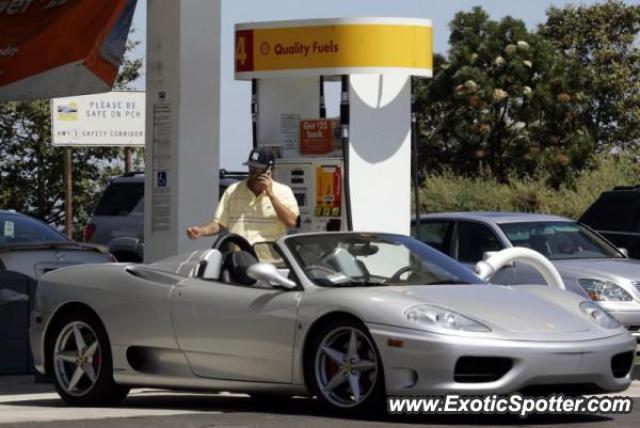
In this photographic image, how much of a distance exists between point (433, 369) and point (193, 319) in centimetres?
190

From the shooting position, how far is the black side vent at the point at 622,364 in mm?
9871

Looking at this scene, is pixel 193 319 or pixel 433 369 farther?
pixel 193 319

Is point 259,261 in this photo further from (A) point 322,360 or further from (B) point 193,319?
(A) point 322,360

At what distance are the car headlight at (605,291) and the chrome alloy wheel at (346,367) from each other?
6486 mm

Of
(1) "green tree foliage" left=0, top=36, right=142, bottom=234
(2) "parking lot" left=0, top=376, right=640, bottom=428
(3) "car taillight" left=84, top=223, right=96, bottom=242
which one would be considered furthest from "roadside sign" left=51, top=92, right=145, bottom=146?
(2) "parking lot" left=0, top=376, right=640, bottom=428

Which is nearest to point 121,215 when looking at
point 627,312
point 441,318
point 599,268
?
point 599,268

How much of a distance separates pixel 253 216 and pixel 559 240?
5.53m

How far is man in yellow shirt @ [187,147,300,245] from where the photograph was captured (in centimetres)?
1255

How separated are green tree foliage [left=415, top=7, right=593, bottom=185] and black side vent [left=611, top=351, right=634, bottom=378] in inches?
1329

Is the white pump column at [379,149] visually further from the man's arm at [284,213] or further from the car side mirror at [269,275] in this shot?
the car side mirror at [269,275]

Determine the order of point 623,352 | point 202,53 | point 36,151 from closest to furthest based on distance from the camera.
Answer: point 623,352
point 202,53
point 36,151

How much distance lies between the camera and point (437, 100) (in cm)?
4538

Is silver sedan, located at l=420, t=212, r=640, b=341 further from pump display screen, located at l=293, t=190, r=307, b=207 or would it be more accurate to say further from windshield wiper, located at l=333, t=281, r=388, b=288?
windshield wiper, located at l=333, t=281, r=388, b=288

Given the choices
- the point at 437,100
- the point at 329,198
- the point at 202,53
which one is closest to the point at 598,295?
the point at 329,198
